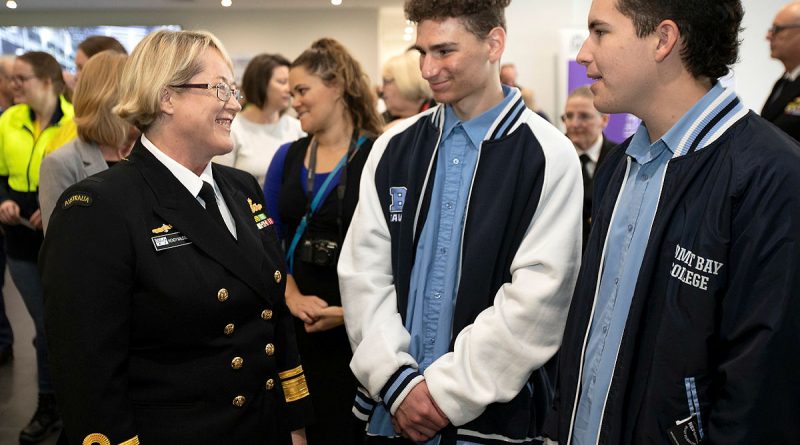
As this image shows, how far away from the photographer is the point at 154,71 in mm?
1771

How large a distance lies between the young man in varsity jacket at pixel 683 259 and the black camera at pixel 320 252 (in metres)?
1.23

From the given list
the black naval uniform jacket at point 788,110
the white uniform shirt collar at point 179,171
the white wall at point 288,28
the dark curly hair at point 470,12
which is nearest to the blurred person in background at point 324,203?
the dark curly hair at point 470,12

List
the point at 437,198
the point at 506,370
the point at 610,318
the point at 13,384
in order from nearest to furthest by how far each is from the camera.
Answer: the point at 610,318, the point at 506,370, the point at 437,198, the point at 13,384

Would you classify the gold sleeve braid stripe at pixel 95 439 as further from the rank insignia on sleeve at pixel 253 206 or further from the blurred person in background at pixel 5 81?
the blurred person in background at pixel 5 81

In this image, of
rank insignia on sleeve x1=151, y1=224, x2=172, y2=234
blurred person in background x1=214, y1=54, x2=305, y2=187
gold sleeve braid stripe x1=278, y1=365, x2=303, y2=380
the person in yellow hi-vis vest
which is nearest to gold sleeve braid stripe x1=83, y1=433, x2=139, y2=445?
rank insignia on sleeve x1=151, y1=224, x2=172, y2=234

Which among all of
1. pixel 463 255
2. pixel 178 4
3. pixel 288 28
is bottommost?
pixel 463 255

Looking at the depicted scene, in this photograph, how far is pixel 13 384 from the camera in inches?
183

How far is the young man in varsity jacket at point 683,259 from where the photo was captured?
124 centimetres

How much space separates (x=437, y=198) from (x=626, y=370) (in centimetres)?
82

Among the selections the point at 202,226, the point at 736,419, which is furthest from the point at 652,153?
the point at 202,226

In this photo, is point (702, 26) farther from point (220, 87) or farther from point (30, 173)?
point (30, 173)

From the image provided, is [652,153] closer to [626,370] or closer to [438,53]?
[626,370]

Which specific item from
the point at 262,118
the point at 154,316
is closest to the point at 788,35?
the point at 262,118

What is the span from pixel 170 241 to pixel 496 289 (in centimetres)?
88
